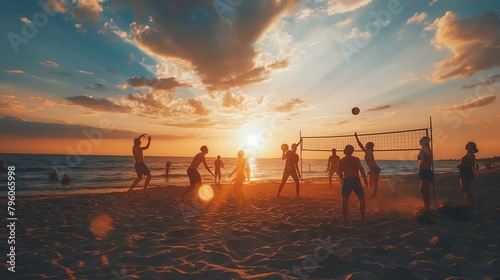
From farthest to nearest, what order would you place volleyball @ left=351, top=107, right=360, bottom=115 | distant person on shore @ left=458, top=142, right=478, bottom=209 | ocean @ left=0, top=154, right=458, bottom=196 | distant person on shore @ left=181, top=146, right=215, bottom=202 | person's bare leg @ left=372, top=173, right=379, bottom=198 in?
ocean @ left=0, top=154, right=458, bottom=196
volleyball @ left=351, top=107, right=360, bottom=115
person's bare leg @ left=372, top=173, right=379, bottom=198
distant person on shore @ left=181, top=146, right=215, bottom=202
distant person on shore @ left=458, top=142, right=478, bottom=209

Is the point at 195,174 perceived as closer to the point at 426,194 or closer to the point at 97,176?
the point at 426,194

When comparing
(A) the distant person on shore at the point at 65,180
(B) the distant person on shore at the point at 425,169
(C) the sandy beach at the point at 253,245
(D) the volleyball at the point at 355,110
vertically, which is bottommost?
(A) the distant person on shore at the point at 65,180

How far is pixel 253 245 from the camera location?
4.54 metres

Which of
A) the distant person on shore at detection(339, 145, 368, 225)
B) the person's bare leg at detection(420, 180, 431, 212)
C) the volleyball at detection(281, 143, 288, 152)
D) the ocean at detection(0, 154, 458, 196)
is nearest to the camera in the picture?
the distant person on shore at detection(339, 145, 368, 225)

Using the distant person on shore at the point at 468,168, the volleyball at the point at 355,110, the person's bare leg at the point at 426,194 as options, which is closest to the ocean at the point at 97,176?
the volleyball at the point at 355,110

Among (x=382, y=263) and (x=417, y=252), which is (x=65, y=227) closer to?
(x=382, y=263)

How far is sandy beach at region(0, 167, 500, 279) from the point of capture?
3447 mm

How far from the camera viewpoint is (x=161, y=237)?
4.95 metres

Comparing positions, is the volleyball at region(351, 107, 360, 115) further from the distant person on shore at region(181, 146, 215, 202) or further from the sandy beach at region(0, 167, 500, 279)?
the distant person on shore at region(181, 146, 215, 202)

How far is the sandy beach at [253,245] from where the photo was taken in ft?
11.3

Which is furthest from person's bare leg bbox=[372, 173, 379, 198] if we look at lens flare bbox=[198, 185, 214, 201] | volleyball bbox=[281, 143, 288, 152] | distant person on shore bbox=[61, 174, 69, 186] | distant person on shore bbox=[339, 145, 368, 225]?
distant person on shore bbox=[61, 174, 69, 186]

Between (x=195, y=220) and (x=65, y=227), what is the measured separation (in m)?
2.90

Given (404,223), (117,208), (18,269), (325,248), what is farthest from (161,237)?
(404,223)

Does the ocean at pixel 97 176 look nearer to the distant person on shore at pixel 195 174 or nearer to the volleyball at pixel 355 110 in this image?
the distant person on shore at pixel 195 174
